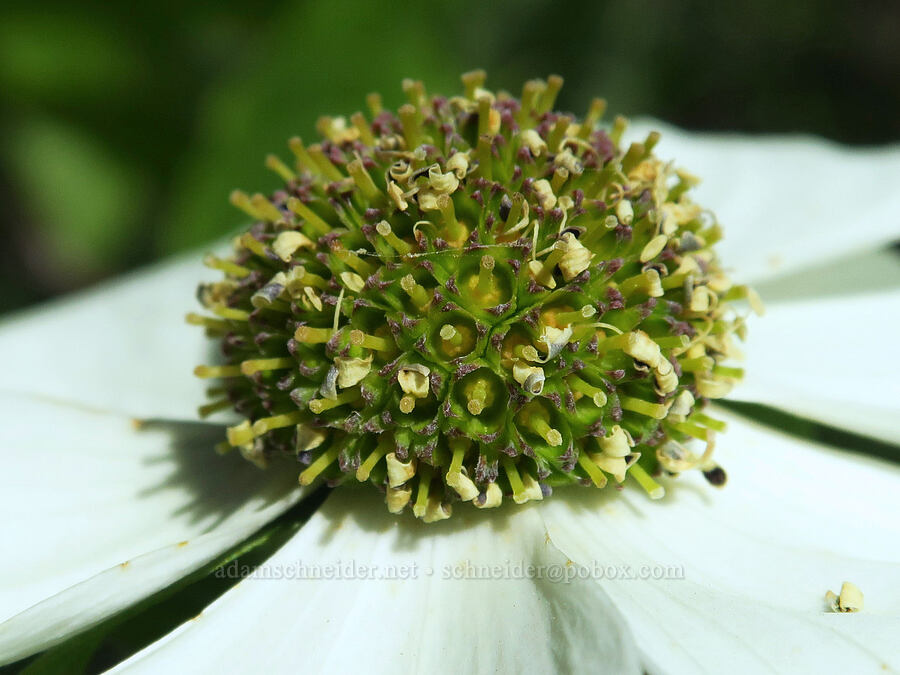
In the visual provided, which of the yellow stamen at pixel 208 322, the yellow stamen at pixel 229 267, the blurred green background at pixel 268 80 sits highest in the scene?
the blurred green background at pixel 268 80

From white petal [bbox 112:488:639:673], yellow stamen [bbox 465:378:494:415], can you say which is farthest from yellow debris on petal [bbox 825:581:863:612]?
yellow stamen [bbox 465:378:494:415]

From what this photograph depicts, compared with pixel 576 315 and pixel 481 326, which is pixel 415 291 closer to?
pixel 481 326

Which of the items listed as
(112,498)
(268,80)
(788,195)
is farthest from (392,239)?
(268,80)

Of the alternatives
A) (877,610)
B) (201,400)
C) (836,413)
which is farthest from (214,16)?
(877,610)

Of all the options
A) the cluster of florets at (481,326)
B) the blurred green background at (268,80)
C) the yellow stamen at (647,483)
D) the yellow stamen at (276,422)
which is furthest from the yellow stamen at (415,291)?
the blurred green background at (268,80)

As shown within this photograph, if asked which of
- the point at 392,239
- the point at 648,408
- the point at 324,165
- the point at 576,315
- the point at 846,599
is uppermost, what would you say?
the point at 324,165

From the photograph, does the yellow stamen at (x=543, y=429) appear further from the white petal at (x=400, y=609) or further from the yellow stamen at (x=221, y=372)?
the yellow stamen at (x=221, y=372)
